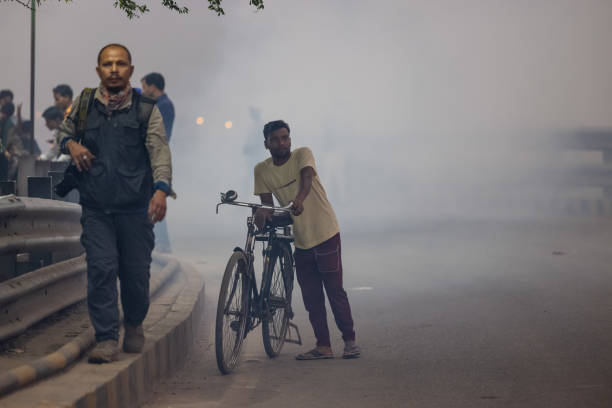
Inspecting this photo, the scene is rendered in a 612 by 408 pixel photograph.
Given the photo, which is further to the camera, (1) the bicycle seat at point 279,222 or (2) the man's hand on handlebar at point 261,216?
(1) the bicycle seat at point 279,222

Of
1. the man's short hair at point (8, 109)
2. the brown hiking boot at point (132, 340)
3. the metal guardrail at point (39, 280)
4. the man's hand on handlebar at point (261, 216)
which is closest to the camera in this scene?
the metal guardrail at point (39, 280)

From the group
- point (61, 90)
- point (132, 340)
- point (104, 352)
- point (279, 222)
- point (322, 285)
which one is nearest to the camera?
point (104, 352)

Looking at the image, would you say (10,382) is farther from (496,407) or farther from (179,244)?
(179,244)

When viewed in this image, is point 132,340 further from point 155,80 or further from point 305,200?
point 155,80

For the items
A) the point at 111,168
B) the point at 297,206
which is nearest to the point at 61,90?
the point at 297,206

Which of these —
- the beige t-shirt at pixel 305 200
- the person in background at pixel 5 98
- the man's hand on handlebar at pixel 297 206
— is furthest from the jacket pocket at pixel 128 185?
the person in background at pixel 5 98

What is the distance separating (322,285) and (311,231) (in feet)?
1.50

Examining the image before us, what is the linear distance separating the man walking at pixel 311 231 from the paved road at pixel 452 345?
356mm

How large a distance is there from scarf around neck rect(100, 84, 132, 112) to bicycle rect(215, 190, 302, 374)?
46.6 inches

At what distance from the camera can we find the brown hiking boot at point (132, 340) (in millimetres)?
6211

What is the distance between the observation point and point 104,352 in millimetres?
5812

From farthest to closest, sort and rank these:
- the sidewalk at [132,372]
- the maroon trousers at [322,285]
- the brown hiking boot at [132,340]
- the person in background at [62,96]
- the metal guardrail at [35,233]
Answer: the person in background at [62,96] < the maroon trousers at [322,285] < the metal guardrail at [35,233] < the brown hiking boot at [132,340] < the sidewalk at [132,372]

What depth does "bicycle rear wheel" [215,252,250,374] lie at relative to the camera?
22.3 feet

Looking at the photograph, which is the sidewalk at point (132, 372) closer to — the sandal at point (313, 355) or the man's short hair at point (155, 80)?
the sandal at point (313, 355)
